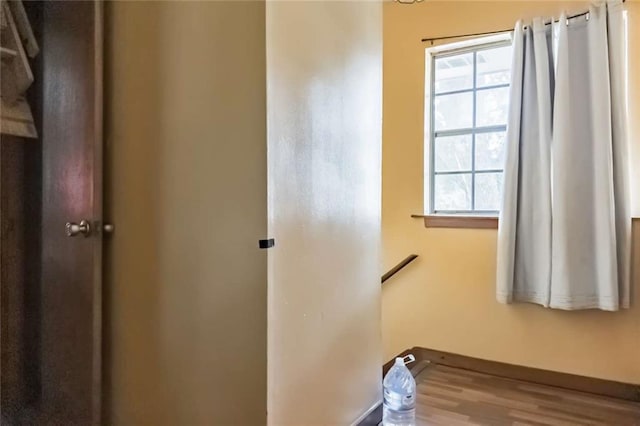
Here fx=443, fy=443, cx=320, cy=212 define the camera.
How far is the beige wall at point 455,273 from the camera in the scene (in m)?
2.37

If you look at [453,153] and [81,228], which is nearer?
[81,228]

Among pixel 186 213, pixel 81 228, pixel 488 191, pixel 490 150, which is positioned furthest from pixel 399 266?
pixel 81 228

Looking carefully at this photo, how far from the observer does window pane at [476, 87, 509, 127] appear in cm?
272

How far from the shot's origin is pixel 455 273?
277 cm

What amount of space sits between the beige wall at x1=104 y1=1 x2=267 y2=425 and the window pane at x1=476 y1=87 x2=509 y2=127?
1.91 m

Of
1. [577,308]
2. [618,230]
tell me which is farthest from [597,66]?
[577,308]

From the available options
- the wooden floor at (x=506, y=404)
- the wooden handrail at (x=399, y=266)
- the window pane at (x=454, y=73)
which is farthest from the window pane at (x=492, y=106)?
the wooden floor at (x=506, y=404)

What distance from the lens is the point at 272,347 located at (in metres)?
1.30

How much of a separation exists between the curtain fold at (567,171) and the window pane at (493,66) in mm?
211

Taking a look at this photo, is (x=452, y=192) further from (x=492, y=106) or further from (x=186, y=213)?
(x=186, y=213)

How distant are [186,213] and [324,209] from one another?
47cm

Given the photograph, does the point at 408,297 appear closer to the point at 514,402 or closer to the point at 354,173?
the point at 514,402

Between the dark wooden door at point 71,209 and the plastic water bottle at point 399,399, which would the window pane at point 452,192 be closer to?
the plastic water bottle at point 399,399

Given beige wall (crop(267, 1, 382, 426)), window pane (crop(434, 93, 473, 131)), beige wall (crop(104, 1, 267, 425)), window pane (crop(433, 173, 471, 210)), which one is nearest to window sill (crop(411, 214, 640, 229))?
window pane (crop(433, 173, 471, 210))
